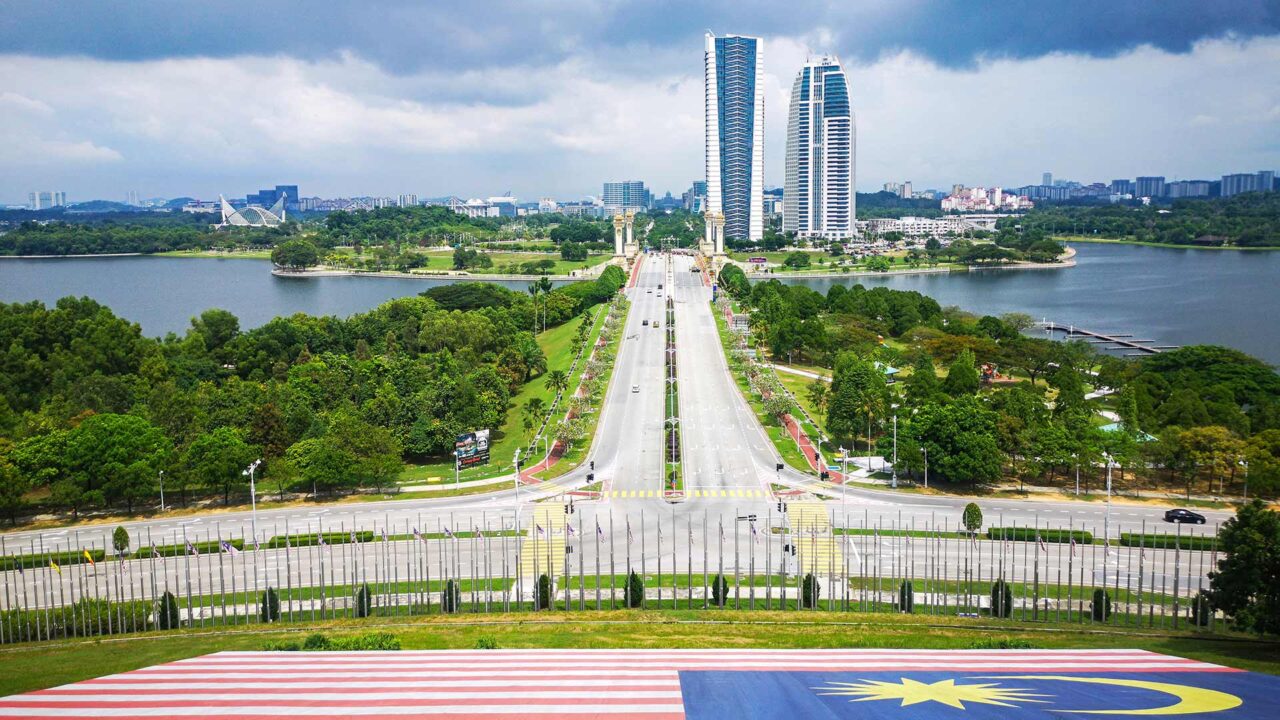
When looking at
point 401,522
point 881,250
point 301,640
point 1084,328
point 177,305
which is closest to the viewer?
point 301,640

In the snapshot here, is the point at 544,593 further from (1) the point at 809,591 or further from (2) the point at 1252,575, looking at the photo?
(2) the point at 1252,575

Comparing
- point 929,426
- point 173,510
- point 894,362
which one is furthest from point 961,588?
point 894,362

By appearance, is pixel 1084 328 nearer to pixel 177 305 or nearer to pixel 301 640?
pixel 301 640

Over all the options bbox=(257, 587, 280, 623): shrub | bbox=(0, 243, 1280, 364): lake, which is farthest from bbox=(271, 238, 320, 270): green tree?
bbox=(257, 587, 280, 623): shrub

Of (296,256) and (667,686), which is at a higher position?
(296,256)

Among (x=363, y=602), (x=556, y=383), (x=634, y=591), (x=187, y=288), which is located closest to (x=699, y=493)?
(x=634, y=591)

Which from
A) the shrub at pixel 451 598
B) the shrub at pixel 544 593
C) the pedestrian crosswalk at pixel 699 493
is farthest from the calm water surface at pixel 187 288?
the shrub at pixel 544 593
